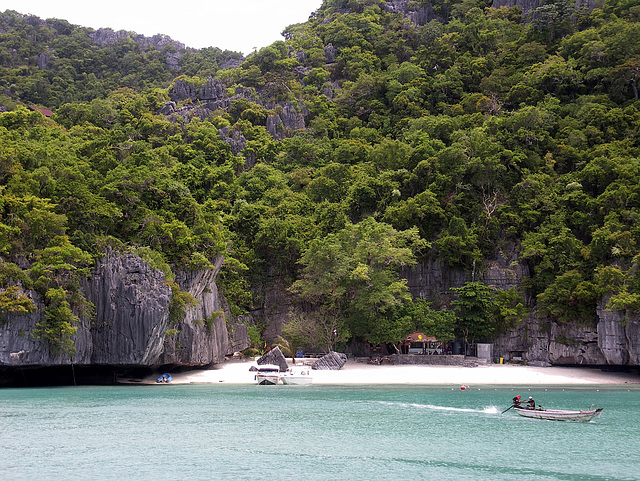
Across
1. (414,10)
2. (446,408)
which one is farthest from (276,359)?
(414,10)

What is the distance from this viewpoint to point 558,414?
830 inches

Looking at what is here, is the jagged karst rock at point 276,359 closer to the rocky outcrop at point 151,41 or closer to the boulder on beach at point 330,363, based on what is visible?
the boulder on beach at point 330,363

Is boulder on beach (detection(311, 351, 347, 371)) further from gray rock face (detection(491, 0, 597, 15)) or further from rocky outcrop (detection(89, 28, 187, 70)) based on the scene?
rocky outcrop (detection(89, 28, 187, 70))

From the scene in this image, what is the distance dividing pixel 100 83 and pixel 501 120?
46.5m

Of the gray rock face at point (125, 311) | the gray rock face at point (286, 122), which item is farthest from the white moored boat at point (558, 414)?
the gray rock face at point (286, 122)

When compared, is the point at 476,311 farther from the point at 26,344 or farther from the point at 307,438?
the point at 26,344

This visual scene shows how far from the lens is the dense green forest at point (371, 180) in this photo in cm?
3200

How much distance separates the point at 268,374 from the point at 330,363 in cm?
416

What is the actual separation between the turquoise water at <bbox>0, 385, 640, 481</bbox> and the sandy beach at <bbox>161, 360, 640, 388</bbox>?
4721 mm

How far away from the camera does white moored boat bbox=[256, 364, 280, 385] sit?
32.6 meters

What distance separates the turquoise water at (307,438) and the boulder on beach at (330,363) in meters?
7.18

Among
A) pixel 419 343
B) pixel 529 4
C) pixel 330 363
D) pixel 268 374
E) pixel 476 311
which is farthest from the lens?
pixel 529 4

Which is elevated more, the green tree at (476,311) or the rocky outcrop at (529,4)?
the rocky outcrop at (529,4)

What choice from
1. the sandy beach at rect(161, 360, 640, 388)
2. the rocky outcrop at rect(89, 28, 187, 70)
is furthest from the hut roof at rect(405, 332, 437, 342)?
the rocky outcrop at rect(89, 28, 187, 70)
